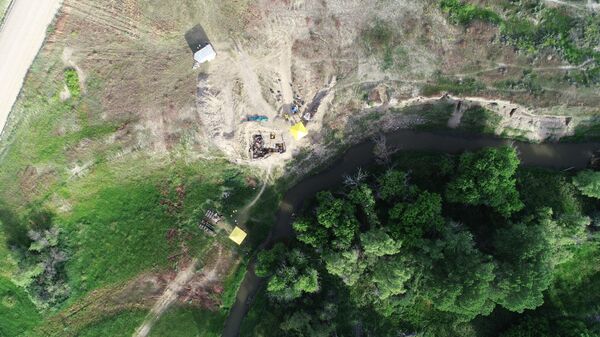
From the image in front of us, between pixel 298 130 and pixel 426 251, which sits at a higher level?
pixel 298 130

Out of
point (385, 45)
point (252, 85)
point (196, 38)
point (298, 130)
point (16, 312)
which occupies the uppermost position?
point (385, 45)

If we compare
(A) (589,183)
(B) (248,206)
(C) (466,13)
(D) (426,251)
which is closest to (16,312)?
(B) (248,206)

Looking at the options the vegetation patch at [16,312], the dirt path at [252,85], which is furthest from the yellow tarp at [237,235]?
the vegetation patch at [16,312]

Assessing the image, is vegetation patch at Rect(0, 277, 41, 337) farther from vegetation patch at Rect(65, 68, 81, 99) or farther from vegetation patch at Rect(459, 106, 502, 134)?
vegetation patch at Rect(459, 106, 502, 134)

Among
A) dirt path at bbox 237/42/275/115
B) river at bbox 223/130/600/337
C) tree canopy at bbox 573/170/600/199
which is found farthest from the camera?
river at bbox 223/130/600/337

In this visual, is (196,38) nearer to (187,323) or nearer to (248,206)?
(248,206)

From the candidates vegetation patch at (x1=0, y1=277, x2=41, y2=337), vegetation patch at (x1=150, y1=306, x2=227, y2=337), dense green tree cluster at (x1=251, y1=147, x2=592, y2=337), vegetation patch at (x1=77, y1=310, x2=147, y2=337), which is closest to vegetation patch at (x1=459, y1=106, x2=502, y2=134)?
dense green tree cluster at (x1=251, y1=147, x2=592, y2=337)

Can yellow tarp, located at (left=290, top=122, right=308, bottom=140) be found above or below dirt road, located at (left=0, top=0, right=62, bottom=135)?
above

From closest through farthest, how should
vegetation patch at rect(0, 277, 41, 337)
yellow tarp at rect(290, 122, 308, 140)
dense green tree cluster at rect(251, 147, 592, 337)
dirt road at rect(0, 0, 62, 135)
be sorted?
dense green tree cluster at rect(251, 147, 592, 337), dirt road at rect(0, 0, 62, 135), yellow tarp at rect(290, 122, 308, 140), vegetation patch at rect(0, 277, 41, 337)

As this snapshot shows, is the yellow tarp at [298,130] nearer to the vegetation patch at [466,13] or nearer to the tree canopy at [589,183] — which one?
the vegetation patch at [466,13]
